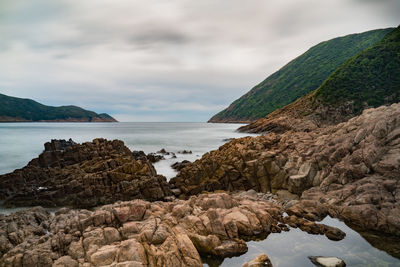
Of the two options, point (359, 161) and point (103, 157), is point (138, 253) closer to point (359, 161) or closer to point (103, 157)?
point (359, 161)

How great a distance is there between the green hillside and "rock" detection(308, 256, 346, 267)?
9154 centimetres

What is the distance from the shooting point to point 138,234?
14.2m

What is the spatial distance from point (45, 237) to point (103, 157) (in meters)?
20.6

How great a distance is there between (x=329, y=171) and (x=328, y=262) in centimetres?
1247

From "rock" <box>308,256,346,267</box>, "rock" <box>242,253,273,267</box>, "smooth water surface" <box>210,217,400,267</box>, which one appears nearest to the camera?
"rock" <box>242,253,273,267</box>

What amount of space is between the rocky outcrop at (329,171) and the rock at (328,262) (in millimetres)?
5209

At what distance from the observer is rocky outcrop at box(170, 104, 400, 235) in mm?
18453

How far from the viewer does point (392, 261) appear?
44.0 ft

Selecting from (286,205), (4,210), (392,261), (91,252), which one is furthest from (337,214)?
(4,210)

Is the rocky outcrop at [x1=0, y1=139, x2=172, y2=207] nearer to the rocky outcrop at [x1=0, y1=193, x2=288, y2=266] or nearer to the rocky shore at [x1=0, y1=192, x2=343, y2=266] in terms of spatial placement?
the rocky shore at [x1=0, y1=192, x2=343, y2=266]

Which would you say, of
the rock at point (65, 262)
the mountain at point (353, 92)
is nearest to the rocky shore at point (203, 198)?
the rock at point (65, 262)

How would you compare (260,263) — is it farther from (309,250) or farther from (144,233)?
(144,233)

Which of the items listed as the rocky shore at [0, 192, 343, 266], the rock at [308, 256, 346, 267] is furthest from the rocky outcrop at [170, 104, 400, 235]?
the rock at [308, 256, 346, 267]

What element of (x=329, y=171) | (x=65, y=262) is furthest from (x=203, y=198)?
(x=329, y=171)
